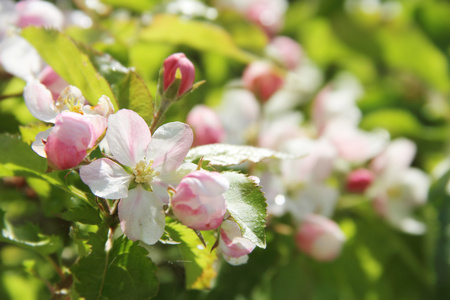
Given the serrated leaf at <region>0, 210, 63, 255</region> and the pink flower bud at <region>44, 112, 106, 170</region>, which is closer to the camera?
the pink flower bud at <region>44, 112, 106, 170</region>

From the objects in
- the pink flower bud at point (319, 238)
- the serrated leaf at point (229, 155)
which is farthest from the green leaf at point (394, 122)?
the serrated leaf at point (229, 155)

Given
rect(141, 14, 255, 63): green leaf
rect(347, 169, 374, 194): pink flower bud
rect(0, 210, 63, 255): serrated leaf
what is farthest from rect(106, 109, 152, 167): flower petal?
rect(347, 169, 374, 194): pink flower bud

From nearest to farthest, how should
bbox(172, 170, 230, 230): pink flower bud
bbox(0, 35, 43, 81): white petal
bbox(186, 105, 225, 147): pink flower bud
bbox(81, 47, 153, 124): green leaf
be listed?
bbox(172, 170, 230, 230): pink flower bud → bbox(81, 47, 153, 124): green leaf → bbox(0, 35, 43, 81): white petal → bbox(186, 105, 225, 147): pink flower bud

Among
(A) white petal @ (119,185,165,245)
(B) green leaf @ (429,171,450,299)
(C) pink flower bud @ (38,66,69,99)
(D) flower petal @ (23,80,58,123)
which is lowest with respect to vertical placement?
(B) green leaf @ (429,171,450,299)

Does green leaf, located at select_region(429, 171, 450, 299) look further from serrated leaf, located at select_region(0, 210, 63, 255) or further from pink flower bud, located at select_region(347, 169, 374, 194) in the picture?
serrated leaf, located at select_region(0, 210, 63, 255)

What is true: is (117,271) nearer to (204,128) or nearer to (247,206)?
(247,206)

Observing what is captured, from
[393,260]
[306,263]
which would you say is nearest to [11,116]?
[306,263]

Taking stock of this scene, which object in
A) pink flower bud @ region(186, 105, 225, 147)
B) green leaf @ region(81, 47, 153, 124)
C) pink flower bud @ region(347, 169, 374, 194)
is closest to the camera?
green leaf @ region(81, 47, 153, 124)
